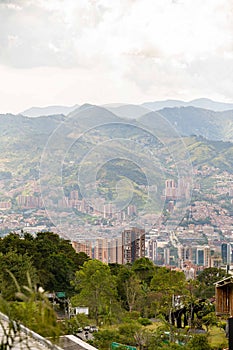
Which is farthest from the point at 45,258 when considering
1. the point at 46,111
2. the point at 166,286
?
the point at 46,111

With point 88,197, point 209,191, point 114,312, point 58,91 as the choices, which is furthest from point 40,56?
point 114,312

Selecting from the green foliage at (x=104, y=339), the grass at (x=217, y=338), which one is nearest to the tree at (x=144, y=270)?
the grass at (x=217, y=338)

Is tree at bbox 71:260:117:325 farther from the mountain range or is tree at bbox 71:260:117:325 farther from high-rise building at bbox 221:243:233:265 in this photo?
the mountain range

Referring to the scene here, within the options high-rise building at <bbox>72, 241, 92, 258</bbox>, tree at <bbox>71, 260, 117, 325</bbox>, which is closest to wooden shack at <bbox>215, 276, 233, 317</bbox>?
tree at <bbox>71, 260, 117, 325</bbox>

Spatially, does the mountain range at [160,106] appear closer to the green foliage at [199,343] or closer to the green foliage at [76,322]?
the green foliage at [76,322]

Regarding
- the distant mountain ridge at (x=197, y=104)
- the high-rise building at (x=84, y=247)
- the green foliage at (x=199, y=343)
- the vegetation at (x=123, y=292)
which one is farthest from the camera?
the distant mountain ridge at (x=197, y=104)

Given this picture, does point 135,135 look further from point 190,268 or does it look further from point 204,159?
point 204,159
